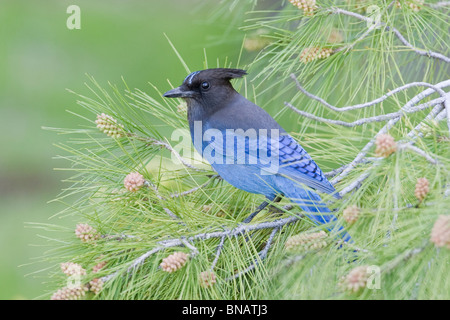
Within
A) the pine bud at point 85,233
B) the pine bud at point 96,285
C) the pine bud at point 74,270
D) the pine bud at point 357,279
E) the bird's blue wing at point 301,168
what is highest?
the bird's blue wing at point 301,168

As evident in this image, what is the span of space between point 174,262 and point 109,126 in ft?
1.44

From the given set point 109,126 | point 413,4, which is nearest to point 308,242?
point 109,126

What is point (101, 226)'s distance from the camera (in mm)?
1386

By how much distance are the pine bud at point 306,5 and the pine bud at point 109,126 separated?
53 cm

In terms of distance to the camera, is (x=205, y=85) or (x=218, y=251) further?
(x=205, y=85)

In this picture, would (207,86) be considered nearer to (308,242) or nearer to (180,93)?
(180,93)

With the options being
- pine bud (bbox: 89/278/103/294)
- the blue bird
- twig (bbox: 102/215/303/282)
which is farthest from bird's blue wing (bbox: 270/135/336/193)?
pine bud (bbox: 89/278/103/294)

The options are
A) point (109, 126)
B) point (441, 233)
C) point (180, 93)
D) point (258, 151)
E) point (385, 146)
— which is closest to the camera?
point (441, 233)

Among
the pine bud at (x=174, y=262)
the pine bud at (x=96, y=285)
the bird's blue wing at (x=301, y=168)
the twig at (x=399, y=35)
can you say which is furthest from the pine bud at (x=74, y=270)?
the twig at (x=399, y=35)

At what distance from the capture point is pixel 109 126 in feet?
5.02

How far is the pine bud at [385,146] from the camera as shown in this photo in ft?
3.53

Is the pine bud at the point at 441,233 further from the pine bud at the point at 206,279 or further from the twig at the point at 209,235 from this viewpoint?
the pine bud at the point at 206,279

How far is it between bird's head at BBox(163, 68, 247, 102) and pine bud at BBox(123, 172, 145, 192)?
537 mm

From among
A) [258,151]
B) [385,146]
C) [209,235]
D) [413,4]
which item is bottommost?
[209,235]
